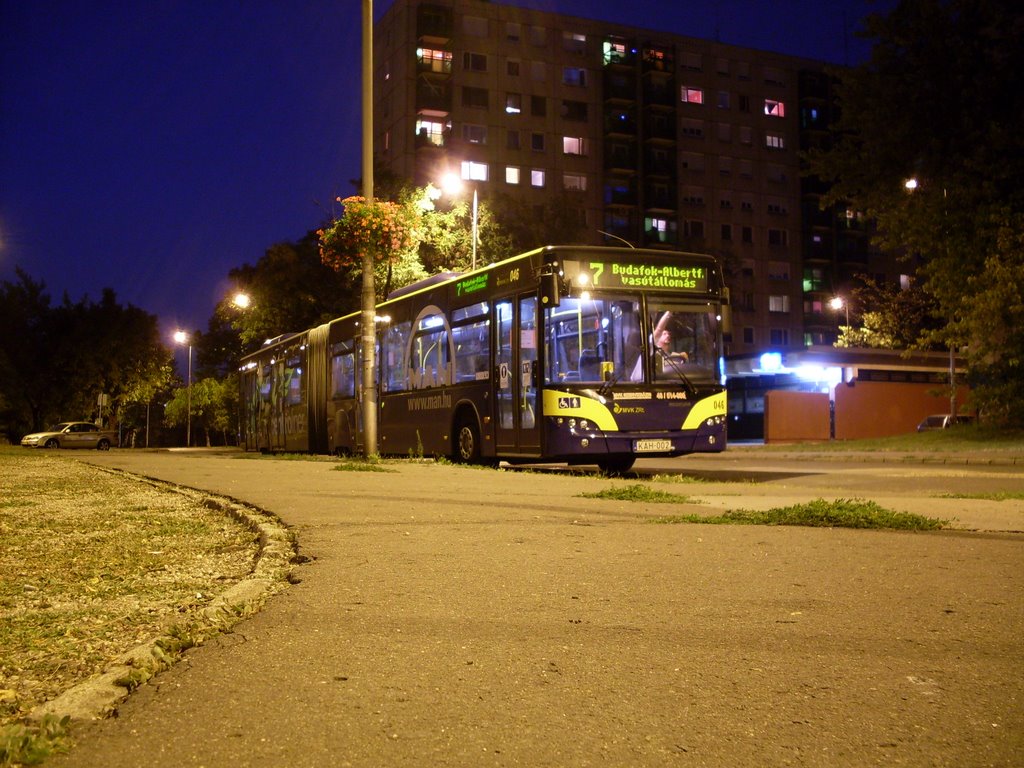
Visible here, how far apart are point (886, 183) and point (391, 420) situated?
18.2 meters

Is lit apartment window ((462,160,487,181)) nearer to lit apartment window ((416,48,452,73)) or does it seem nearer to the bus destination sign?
lit apartment window ((416,48,452,73))

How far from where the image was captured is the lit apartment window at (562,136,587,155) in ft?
243

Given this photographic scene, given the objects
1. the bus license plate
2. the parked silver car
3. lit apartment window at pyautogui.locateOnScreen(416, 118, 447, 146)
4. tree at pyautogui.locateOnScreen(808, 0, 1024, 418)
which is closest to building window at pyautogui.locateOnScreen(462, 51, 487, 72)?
lit apartment window at pyautogui.locateOnScreen(416, 118, 447, 146)

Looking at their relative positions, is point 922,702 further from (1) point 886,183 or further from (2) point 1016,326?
(1) point 886,183

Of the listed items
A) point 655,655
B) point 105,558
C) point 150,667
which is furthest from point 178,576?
point 655,655

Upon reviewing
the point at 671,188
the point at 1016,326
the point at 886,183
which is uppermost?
the point at 671,188

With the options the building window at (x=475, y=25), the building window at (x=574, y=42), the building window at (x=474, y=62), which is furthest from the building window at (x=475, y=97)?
the building window at (x=574, y=42)

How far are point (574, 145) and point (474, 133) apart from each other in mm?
8253

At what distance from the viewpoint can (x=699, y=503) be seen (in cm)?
1150

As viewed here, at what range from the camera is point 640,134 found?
77.3 metres

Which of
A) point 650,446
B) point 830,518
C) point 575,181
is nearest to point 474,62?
point 575,181

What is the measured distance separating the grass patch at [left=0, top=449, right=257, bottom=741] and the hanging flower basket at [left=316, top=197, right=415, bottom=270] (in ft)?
33.0

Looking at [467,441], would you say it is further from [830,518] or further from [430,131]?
[430,131]

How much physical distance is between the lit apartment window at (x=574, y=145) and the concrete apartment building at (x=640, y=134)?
12cm
